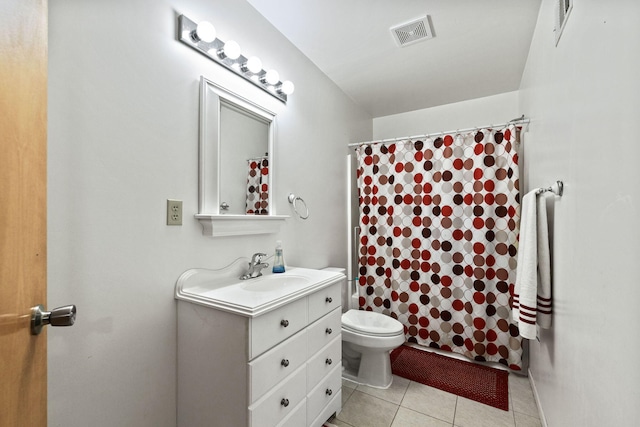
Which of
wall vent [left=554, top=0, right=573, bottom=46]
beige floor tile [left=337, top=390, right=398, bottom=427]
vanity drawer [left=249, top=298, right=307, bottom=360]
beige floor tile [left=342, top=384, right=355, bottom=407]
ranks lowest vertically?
beige floor tile [left=337, top=390, right=398, bottom=427]

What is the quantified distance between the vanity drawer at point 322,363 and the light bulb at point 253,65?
154cm

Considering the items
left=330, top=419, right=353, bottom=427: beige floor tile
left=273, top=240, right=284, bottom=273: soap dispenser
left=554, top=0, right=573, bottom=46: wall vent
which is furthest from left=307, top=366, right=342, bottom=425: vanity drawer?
left=554, top=0, right=573, bottom=46: wall vent

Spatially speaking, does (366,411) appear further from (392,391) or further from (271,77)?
(271,77)

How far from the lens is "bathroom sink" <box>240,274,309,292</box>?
4.90 feet

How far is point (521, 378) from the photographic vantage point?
2.09 m

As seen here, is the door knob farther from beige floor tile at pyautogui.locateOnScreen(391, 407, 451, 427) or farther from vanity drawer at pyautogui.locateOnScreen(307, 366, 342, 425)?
beige floor tile at pyautogui.locateOnScreen(391, 407, 451, 427)

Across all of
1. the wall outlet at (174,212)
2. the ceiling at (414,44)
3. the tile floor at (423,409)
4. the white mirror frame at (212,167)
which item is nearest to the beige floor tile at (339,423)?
the tile floor at (423,409)

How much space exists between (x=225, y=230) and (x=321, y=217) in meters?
1.03

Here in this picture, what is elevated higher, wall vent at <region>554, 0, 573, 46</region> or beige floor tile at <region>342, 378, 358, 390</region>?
wall vent at <region>554, 0, 573, 46</region>

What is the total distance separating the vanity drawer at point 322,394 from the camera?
1.43 meters

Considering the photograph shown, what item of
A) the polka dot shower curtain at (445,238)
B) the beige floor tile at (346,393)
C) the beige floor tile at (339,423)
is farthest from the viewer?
the polka dot shower curtain at (445,238)

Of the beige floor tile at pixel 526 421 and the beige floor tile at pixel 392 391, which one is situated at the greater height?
the beige floor tile at pixel 392 391

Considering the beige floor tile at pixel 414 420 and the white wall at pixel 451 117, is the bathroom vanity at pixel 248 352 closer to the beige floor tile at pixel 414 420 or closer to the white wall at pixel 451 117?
the beige floor tile at pixel 414 420

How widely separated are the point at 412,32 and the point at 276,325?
1908 mm
